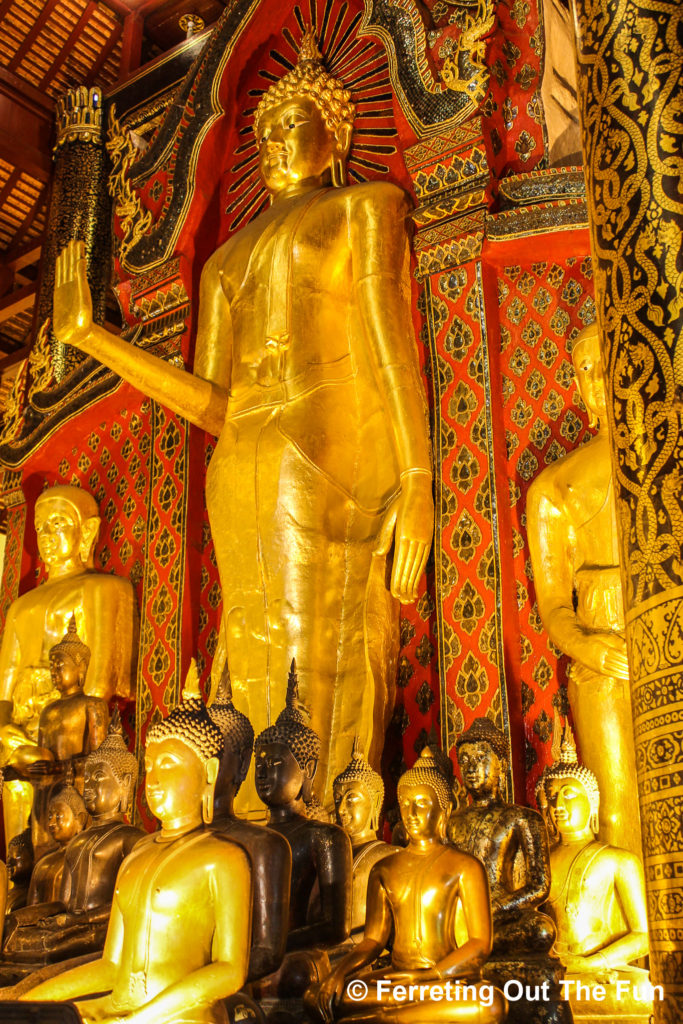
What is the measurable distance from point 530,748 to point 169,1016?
7.09 feet

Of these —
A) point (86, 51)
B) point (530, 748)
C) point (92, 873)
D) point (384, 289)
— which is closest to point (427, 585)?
point (530, 748)

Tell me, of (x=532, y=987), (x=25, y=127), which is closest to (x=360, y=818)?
(x=532, y=987)

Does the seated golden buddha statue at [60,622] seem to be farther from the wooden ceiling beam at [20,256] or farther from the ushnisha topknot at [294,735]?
the wooden ceiling beam at [20,256]

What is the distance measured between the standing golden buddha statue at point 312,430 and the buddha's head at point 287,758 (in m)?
0.51

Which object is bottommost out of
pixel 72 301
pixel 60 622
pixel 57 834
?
pixel 57 834

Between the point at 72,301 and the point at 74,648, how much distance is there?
1.63 meters

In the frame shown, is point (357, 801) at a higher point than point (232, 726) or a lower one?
lower

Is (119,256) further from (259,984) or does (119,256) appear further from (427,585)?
(259,984)

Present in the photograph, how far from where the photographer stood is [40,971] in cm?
357

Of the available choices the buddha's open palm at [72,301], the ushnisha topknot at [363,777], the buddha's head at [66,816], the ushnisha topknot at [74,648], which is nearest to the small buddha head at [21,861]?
the buddha's head at [66,816]

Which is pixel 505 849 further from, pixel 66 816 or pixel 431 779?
pixel 66 816

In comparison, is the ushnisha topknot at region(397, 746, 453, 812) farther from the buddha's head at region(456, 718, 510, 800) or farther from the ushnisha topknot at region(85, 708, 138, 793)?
the ushnisha topknot at region(85, 708, 138, 793)

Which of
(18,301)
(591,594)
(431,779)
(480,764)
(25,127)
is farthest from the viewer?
(18,301)

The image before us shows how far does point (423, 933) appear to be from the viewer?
3121 mm
